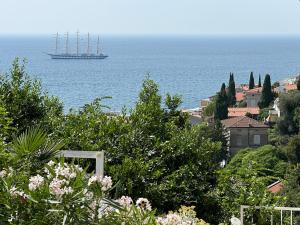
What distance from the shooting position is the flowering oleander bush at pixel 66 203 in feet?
7.72

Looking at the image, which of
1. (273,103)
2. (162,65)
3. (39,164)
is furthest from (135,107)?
(162,65)

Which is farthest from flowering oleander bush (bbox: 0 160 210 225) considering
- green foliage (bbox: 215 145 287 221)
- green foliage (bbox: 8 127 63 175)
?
green foliage (bbox: 215 145 287 221)

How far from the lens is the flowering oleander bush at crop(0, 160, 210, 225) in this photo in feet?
7.72

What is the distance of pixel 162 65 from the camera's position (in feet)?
342

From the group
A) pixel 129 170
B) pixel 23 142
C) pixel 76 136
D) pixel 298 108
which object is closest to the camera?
pixel 23 142

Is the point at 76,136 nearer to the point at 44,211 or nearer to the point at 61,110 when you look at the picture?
the point at 61,110

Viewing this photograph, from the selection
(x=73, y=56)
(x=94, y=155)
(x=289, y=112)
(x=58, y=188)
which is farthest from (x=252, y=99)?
(x=73, y=56)

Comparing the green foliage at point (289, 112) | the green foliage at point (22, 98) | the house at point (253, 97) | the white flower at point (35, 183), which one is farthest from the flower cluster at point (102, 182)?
the house at point (253, 97)

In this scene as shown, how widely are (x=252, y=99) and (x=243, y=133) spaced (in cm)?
1166

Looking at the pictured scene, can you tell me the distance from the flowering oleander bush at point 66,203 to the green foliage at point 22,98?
3077 mm

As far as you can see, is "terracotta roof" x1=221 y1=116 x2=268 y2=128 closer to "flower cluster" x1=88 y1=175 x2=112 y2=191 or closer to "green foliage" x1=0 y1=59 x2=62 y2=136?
"green foliage" x1=0 y1=59 x2=62 y2=136

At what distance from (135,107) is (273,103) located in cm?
4844

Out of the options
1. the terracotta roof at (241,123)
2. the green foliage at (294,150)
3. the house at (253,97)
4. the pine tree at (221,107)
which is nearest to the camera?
the green foliage at (294,150)

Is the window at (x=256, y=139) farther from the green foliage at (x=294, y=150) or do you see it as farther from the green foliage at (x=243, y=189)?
the green foliage at (x=243, y=189)
